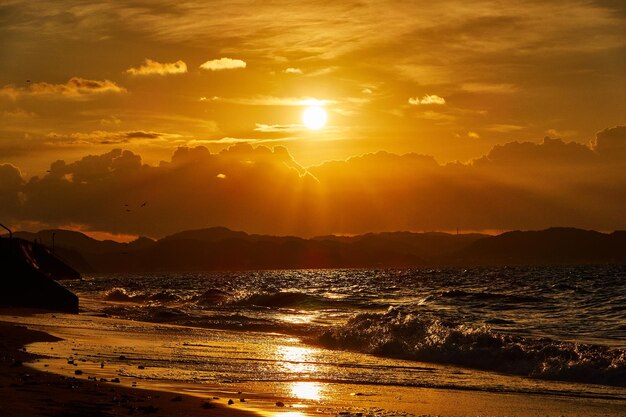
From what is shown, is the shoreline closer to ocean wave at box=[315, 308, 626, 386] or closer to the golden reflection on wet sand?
the golden reflection on wet sand

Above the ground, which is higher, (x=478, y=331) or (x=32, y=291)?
(x=478, y=331)

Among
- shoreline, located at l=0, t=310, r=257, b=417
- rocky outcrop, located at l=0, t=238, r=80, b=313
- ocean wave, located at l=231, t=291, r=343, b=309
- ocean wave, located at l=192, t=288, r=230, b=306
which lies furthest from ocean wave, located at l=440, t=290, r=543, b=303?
shoreline, located at l=0, t=310, r=257, b=417

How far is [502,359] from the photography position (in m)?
23.5

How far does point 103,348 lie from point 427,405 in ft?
36.5

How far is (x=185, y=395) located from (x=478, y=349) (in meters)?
12.9

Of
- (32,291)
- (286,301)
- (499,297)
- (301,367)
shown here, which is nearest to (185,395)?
(301,367)

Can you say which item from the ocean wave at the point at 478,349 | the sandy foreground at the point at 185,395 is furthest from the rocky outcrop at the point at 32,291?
the sandy foreground at the point at 185,395

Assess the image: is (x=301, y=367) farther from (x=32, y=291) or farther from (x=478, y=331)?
(x=32, y=291)

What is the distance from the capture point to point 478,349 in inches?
985

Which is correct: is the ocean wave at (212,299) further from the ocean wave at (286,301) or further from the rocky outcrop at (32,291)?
the rocky outcrop at (32,291)

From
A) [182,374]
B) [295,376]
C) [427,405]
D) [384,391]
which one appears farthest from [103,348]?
[427,405]

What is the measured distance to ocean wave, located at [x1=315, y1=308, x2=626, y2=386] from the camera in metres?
20.9

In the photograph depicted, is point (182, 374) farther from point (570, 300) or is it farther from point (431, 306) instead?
point (570, 300)

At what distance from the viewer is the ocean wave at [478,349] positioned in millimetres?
20891
